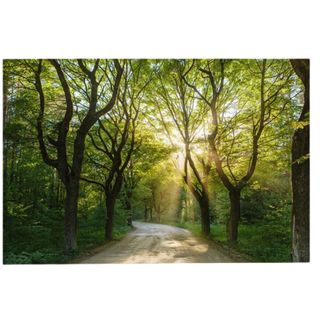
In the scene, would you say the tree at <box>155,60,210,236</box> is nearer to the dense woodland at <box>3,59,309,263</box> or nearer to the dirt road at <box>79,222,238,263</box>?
the dense woodland at <box>3,59,309,263</box>

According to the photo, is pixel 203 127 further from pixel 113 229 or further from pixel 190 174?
pixel 113 229

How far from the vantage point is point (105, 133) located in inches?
406

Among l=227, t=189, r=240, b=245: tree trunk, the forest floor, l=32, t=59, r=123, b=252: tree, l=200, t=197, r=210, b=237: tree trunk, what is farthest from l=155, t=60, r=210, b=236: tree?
the forest floor

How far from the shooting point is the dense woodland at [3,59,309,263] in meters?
6.90

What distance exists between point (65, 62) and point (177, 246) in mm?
4460

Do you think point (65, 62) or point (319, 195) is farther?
point (65, 62)

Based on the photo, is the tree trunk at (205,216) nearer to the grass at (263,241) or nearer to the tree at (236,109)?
the grass at (263,241)

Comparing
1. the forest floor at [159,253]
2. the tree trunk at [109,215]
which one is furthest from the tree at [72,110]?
the tree trunk at [109,215]

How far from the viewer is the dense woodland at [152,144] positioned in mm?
6898

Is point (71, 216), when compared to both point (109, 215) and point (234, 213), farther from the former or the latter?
point (234, 213)

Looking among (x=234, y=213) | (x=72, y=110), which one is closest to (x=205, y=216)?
(x=234, y=213)

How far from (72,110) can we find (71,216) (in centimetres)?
213

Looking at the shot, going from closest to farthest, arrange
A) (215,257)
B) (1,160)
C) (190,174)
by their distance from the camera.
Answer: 1. (1,160)
2. (215,257)
3. (190,174)
